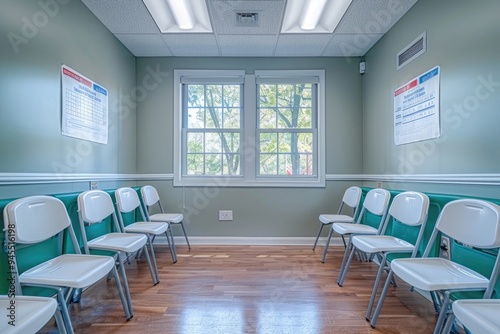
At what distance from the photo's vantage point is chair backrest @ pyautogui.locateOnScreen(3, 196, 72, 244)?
4.05 ft

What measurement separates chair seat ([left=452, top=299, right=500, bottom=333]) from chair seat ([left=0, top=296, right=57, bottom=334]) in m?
1.63

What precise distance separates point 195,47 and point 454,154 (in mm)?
2800

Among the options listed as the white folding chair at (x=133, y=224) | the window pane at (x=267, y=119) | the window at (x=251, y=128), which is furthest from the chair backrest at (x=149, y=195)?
the window pane at (x=267, y=119)

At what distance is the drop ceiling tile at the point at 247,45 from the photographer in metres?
2.76

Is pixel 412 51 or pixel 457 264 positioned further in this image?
pixel 412 51

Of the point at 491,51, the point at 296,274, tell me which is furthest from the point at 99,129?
the point at 491,51

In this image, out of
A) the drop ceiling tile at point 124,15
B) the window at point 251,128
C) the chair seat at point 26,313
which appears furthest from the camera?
the window at point 251,128

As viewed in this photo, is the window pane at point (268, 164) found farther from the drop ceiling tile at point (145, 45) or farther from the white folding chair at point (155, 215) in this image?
the drop ceiling tile at point (145, 45)

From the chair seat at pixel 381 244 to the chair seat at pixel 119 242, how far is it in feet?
5.56

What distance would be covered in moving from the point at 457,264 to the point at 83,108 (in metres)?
2.98

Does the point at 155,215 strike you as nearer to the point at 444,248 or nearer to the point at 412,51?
the point at 444,248

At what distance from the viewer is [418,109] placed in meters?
2.14

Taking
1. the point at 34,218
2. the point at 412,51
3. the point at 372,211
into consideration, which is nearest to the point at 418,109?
the point at 412,51

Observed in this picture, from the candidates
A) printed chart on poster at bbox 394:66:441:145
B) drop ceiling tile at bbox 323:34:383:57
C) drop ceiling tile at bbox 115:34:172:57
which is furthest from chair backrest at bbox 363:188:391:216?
drop ceiling tile at bbox 115:34:172:57
